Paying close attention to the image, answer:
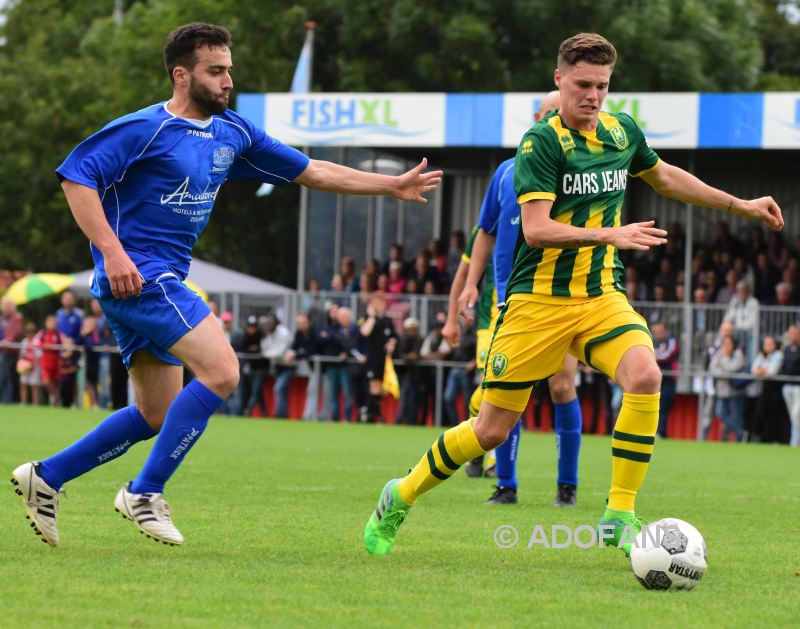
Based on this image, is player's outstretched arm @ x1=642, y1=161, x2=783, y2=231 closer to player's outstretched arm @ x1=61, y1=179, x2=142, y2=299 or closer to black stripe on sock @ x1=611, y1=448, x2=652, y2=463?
black stripe on sock @ x1=611, y1=448, x2=652, y2=463

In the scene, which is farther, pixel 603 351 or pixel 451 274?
pixel 451 274

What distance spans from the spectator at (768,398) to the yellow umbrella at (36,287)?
1118cm

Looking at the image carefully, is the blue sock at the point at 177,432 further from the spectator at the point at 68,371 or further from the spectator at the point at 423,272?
the spectator at the point at 68,371

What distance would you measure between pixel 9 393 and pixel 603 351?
2133 cm

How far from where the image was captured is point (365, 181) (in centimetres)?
718

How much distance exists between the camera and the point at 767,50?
45.6 meters

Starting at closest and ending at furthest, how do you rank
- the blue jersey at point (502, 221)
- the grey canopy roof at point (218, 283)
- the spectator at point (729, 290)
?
1. the blue jersey at point (502, 221)
2. the spectator at point (729, 290)
3. the grey canopy roof at point (218, 283)

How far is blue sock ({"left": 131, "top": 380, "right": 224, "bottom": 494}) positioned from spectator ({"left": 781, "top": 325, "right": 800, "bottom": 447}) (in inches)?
605

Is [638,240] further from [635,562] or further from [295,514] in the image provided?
[295,514]

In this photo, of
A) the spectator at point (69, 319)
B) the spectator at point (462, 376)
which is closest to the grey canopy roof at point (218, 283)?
the spectator at point (69, 319)

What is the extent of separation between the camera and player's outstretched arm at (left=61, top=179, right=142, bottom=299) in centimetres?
624

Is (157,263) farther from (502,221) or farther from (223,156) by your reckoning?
(502,221)

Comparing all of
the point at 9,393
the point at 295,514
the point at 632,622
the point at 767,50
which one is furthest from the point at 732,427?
the point at 767,50

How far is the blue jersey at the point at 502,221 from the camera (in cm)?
944
